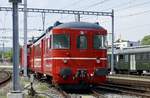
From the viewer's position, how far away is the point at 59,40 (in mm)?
19906

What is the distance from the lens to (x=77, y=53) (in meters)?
19.8

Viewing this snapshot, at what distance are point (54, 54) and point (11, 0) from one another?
8.54 metres

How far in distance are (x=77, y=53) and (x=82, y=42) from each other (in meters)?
0.66

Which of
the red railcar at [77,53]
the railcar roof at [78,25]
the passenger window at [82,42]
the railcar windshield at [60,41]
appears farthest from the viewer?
the railcar roof at [78,25]

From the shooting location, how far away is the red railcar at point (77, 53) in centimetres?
1956

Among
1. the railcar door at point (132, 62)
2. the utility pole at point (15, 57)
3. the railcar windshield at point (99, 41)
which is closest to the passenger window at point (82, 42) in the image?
the railcar windshield at point (99, 41)

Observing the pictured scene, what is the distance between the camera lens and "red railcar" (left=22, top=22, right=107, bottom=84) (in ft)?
64.2

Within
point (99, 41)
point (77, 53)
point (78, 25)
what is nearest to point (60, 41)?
point (77, 53)

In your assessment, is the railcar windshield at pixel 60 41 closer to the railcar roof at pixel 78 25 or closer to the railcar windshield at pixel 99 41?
the railcar roof at pixel 78 25

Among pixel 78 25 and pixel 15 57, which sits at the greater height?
pixel 78 25

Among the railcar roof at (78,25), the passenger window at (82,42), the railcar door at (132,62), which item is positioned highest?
the railcar roof at (78,25)

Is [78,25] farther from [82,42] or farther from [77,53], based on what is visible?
[77,53]

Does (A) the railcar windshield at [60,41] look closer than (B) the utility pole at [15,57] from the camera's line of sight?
No

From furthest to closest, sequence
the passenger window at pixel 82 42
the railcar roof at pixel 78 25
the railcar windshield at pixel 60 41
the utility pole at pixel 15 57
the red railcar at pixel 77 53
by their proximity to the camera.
→ the railcar roof at pixel 78 25, the passenger window at pixel 82 42, the railcar windshield at pixel 60 41, the red railcar at pixel 77 53, the utility pole at pixel 15 57
